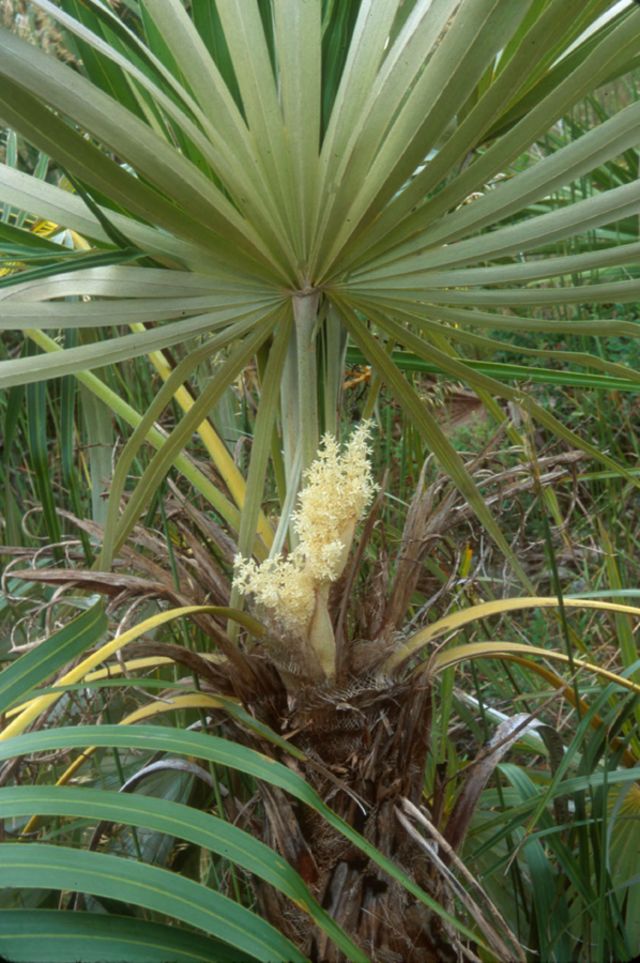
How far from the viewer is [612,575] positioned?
50.1 inches

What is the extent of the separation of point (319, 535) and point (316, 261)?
10.5 inches

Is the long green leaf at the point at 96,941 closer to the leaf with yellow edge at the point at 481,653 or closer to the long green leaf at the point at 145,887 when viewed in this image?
the long green leaf at the point at 145,887

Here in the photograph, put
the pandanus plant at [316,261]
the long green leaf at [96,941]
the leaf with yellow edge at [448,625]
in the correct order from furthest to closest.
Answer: the leaf with yellow edge at [448,625]
the pandanus plant at [316,261]
the long green leaf at [96,941]

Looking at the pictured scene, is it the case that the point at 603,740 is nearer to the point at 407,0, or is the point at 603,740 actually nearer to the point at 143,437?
the point at 143,437

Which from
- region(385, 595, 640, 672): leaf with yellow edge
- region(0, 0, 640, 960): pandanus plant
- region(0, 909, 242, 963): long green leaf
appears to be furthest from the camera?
region(385, 595, 640, 672): leaf with yellow edge

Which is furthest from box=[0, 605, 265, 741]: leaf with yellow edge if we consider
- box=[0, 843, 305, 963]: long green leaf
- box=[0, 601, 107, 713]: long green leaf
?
box=[0, 843, 305, 963]: long green leaf

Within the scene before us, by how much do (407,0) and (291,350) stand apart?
0.40m

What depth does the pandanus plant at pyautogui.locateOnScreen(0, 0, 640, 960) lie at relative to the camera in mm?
779

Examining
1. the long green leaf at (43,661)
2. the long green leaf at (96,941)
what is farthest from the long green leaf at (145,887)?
the long green leaf at (43,661)

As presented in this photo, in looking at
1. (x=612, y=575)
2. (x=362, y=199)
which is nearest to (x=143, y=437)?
(x=362, y=199)

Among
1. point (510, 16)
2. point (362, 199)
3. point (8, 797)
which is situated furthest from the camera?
point (362, 199)

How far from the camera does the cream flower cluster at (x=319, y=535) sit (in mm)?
796

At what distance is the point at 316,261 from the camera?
34.9 inches

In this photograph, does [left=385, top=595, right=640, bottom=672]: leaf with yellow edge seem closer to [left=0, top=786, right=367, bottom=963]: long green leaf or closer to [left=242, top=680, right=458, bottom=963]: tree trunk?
[left=242, top=680, right=458, bottom=963]: tree trunk
